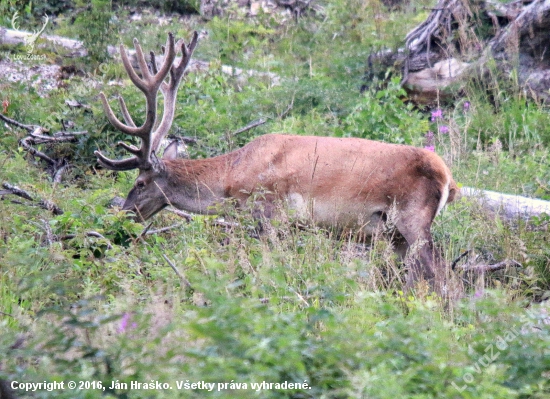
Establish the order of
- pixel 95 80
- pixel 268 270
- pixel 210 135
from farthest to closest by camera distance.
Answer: pixel 95 80, pixel 210 135, pixel 268 270

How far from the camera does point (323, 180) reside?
23.1 ft

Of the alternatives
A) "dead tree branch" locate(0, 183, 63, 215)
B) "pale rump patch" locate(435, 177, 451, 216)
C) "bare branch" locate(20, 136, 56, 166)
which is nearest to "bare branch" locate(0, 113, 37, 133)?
"bare branch" locate(20, 136, 56, 166)

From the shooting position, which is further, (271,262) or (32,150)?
(32,150)

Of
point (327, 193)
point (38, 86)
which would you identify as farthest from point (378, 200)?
point (38, 86)

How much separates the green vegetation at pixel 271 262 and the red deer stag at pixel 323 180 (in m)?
0.30

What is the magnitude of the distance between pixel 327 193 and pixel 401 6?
7.50 metres

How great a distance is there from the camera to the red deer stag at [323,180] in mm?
6906

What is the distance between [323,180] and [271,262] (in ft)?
6.82

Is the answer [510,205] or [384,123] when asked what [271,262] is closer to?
[510,205]

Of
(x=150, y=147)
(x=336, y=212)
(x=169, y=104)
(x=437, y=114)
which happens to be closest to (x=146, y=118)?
(x=150, y=147)

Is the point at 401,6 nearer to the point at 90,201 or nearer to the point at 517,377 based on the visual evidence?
the point at 90,201

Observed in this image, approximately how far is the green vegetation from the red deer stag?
0.30 m

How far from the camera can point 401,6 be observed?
13.7 m

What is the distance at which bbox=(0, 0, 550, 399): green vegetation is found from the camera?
3.37 m
